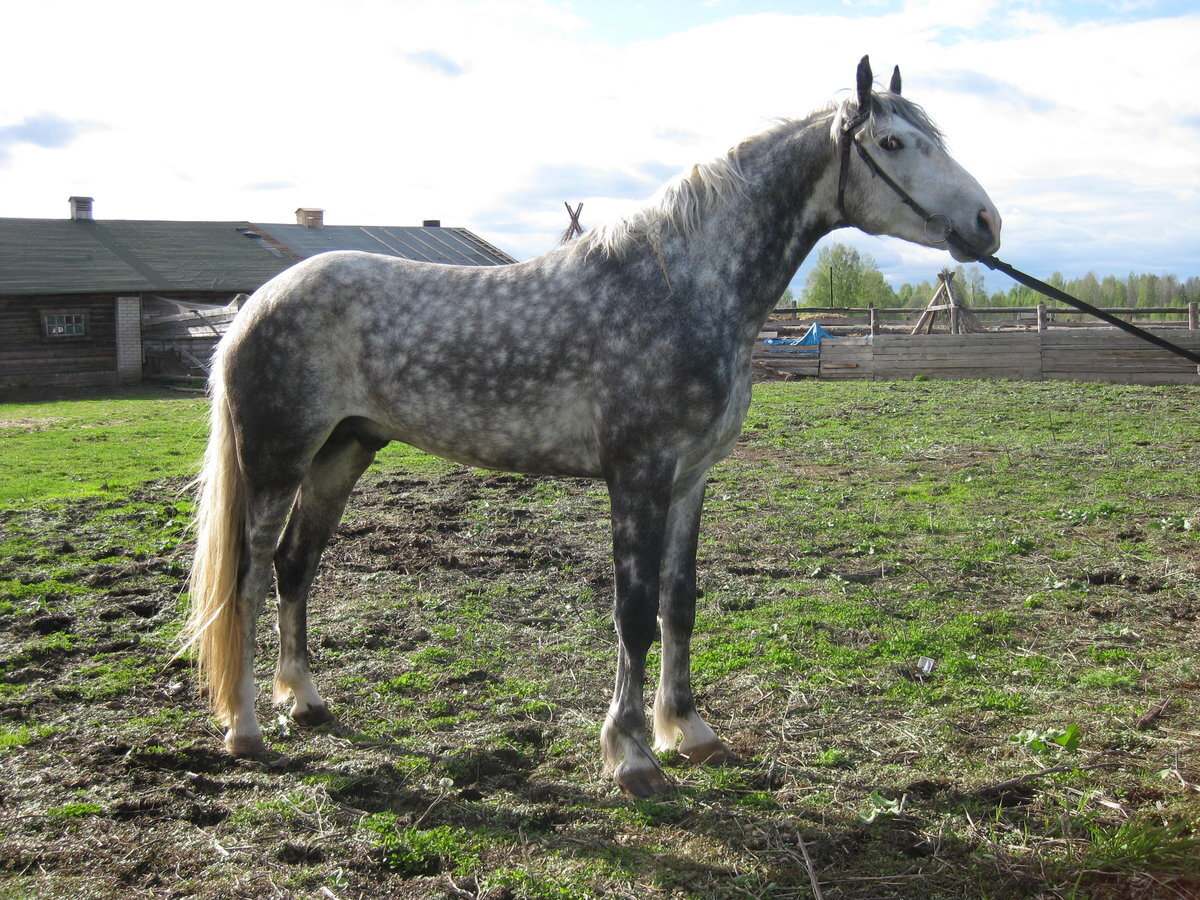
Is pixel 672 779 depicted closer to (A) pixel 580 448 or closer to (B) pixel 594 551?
(A) pixel 580 448

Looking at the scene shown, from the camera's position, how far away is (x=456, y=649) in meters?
4.75

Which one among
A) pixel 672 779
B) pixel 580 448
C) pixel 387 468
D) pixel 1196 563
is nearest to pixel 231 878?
pixel 672 779

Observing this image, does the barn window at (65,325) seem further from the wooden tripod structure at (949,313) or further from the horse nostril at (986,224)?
the horse nostril at (986,224)

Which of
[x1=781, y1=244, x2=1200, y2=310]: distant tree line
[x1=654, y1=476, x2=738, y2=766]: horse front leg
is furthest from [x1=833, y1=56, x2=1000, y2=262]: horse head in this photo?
[x1=781, y1=244, x2=1200, y2=310]: distant tree line

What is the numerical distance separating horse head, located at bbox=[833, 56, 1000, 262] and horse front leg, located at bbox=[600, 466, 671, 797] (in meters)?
1.37

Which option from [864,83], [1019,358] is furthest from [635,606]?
[1019,358]

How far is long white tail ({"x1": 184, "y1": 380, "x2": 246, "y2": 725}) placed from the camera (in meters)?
3.89

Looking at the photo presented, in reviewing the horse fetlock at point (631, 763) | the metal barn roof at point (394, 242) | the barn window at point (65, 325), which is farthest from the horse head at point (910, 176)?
the metal barn roof at point (394, 242)

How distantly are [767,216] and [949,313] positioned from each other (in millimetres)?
24113

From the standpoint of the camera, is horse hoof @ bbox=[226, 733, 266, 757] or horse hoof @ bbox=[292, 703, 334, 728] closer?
horse hoof @ bbox=[226, 733, 266, 757]

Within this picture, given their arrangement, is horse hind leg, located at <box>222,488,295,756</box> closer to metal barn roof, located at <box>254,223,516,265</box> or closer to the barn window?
the barn window

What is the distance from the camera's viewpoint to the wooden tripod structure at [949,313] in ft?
80.1

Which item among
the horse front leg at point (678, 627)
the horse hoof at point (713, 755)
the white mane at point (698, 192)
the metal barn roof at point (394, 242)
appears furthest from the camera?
the metal barn roof at point (394, 242)

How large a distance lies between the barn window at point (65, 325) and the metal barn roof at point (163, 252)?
0.79m
